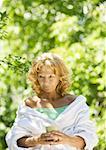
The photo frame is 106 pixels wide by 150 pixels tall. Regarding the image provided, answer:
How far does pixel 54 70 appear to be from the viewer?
12.1ft

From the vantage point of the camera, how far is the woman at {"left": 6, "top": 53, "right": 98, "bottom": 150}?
11.7ft

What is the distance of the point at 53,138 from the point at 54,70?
35 cm

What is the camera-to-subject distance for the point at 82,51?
26.3ft

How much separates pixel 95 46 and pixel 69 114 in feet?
13.9

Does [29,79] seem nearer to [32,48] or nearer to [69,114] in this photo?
[69,114]

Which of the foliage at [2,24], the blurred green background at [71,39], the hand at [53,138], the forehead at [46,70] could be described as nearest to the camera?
the hand at [53,138]

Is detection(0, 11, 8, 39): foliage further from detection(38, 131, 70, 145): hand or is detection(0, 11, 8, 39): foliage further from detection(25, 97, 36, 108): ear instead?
detection(38, 131, 70, 145): hand

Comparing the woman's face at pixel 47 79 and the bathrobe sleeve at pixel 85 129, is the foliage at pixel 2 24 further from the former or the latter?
the bathrobe sleeve at pixel 85 129

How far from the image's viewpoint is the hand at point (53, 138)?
3.54 m

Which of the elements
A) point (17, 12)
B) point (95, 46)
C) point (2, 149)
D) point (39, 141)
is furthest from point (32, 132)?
point (2, 149)

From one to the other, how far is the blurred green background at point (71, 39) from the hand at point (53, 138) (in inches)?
140

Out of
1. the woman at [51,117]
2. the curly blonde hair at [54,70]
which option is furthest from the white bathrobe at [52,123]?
the curly blonde hair at [54,70]

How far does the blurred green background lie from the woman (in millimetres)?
3354

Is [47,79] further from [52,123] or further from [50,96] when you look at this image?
[52,123]
